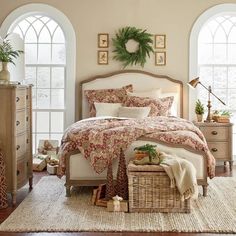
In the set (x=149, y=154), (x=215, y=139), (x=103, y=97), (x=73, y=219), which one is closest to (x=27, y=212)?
(x=73, y=219)

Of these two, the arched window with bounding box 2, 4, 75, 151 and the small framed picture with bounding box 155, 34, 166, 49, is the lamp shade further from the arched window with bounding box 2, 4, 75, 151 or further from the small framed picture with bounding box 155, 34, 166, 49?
the arched window with bounding box 2, 4, 75, 151

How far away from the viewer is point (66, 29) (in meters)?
6.71

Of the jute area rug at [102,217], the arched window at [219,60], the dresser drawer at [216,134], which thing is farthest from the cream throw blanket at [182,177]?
the arched window at [219,60]

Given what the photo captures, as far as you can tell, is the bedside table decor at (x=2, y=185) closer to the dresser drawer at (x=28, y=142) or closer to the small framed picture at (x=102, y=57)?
the dresser drawer at (x=28, y=142)

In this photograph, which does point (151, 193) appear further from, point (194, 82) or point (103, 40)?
point (103, 40)

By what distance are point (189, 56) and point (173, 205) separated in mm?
3334

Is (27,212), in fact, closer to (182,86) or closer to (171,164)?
(171,164)

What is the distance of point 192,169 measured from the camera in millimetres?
3982

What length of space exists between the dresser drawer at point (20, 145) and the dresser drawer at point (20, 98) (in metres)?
0.33

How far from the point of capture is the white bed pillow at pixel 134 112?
5.82m

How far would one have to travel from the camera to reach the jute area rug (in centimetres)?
358

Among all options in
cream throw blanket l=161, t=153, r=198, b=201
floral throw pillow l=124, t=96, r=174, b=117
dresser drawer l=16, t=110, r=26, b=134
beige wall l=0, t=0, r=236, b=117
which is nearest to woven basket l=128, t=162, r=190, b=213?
cream throw blanket l=161, t=153, r=198, b=201

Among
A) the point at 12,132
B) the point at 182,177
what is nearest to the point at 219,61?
the point at 182,177

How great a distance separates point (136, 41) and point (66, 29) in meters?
1.13
